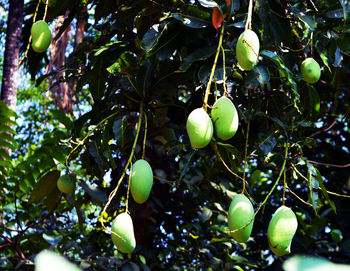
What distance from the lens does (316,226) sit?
2424 mm

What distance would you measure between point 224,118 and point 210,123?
0.12ft

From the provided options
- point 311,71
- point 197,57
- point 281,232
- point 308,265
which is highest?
point 308,265

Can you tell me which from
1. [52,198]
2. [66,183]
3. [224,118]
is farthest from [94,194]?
[224,118]

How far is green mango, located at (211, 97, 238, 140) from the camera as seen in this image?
2.61 feet

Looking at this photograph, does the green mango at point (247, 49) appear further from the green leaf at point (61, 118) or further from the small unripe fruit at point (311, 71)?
the green leaf at point (61, 118)

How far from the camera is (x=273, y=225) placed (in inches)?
31.4

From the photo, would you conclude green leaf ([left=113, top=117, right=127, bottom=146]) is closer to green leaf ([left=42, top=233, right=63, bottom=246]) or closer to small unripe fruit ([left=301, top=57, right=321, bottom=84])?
small unripe fruit ([left=301, top=57, right=321, bottom=84])

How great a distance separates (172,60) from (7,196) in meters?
1.50

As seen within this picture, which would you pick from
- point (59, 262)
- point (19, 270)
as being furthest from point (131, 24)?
point (59, 262)

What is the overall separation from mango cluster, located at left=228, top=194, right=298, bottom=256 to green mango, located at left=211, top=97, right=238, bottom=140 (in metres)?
0.13

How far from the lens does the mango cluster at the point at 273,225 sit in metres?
0.79

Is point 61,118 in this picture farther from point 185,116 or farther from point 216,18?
point 216,18

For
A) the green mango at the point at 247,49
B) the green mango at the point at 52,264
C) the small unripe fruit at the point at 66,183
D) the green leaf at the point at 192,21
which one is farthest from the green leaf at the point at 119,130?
the green mango at the point at 52,264

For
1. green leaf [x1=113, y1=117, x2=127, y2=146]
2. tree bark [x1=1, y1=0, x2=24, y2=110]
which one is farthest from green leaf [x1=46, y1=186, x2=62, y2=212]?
tree bark [x1=1, y1=0, x2=24, y2=110]
